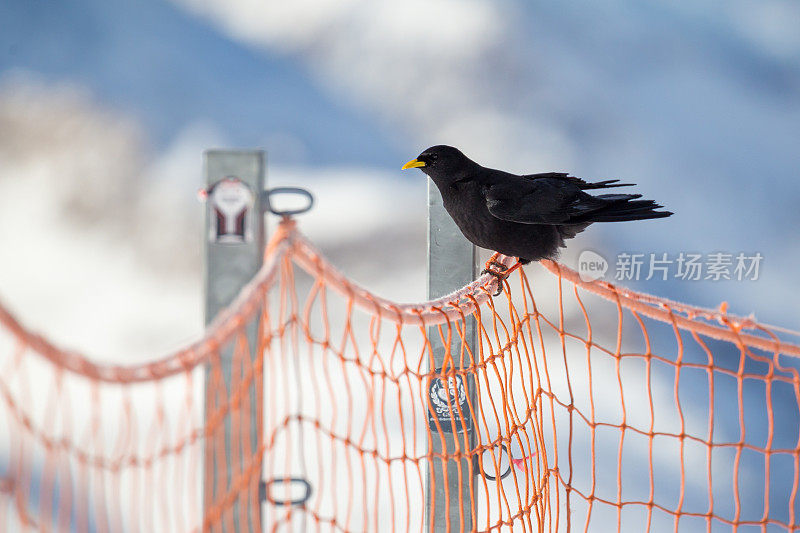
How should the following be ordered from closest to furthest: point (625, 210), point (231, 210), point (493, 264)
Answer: point (231, 210) < point (625, 210) < point (493, 264)

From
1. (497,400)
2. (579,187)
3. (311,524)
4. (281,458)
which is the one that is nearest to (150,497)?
(579,187)

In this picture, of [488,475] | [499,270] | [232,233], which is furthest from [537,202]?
[232,233]

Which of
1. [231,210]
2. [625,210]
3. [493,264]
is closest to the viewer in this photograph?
[231,210]

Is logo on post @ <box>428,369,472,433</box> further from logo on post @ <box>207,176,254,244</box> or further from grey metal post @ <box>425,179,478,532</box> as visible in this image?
logo on post @ <box>207,176,254,244</box>

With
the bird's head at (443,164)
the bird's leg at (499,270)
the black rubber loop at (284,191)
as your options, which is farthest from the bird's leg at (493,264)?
the black rubber loop at (284,191)

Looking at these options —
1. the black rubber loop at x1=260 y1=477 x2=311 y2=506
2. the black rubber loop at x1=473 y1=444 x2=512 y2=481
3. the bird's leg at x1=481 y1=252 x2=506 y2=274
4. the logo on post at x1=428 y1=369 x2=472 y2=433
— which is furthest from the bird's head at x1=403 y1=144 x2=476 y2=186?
the black rubber loop at x1=260 y1=477 x2=311 y2=506

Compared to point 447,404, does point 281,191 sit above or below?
above

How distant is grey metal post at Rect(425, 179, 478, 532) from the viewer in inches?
46.5

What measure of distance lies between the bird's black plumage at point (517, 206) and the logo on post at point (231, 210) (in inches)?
17.8

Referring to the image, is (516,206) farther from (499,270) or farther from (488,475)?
(488,475)

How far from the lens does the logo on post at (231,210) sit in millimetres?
795

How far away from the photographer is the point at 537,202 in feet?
3.98

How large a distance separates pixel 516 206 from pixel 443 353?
24 centimetres

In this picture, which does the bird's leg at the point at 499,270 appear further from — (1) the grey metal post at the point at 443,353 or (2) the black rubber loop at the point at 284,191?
(2) the black rubber loop at the point at 284,191
